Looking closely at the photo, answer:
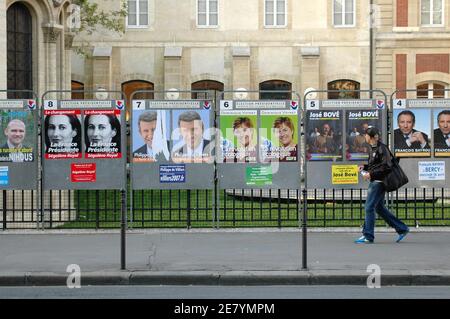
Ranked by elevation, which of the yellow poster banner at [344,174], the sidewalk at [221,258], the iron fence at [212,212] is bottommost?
the sidewalk at [221,258]

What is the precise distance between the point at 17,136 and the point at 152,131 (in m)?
2.33

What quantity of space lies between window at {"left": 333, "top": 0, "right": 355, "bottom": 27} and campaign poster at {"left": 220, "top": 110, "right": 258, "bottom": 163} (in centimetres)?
2744

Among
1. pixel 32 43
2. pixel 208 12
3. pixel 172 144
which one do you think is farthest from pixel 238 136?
pixel 208 12

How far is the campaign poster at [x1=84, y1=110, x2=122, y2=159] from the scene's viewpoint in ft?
53.9

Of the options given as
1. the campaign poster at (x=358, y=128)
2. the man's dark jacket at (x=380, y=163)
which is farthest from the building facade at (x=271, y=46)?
the man's dark jacket at (x=380, y=163)

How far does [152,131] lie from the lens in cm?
1648

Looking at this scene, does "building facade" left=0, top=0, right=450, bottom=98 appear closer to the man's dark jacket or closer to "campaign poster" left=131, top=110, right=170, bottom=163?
"campaign poster" left=131, top=110, right=170, bottom=163

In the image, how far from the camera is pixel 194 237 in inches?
625

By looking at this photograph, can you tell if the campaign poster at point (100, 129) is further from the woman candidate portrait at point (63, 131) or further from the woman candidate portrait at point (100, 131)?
the woman candidate portrait at point (63, 131)

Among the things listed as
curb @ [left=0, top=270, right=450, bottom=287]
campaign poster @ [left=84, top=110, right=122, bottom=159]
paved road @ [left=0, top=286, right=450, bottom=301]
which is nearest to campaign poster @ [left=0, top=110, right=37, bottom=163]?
campaign poster @ [left=84, top=110, right=122, bottom=159]

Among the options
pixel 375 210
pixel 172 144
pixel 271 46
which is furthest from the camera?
pixel 271 46

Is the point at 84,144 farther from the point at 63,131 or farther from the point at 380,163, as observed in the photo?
the point at 380,163

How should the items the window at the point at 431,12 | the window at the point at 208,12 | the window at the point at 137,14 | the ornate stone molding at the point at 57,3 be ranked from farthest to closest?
the window at the point at 208,12 → the window at the point at 137,14 → the window at the point at 431,12 → the ornate stone molding at the point at 57,3

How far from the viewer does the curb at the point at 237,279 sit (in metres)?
11.9
